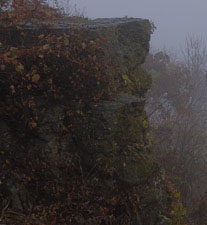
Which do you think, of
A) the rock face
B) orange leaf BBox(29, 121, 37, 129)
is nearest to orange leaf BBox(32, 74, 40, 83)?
the rock face

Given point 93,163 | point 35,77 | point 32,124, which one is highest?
point 35,77

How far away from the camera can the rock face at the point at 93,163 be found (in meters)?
3.80

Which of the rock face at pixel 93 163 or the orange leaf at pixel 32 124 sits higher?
the orange leaf at pixel 32 124

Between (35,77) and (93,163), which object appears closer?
(35,77)

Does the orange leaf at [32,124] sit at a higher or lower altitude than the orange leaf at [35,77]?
lower

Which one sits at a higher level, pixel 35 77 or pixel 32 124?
pixel 35 77

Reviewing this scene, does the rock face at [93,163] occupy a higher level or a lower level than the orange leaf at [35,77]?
lower

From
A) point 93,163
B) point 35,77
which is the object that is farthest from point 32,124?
point 93,163

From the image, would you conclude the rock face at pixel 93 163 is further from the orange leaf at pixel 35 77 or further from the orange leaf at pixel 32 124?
the orange leaf at pixel 35 77

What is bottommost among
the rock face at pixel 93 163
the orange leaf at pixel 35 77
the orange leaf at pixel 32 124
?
the rock face at pixel 93 163

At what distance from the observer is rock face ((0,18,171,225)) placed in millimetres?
3805

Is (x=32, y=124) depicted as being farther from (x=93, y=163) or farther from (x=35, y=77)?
(x=93, y=163)

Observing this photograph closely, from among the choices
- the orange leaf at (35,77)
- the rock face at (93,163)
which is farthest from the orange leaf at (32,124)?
the orange leaf at (35,77)

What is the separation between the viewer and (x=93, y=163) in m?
4.11
